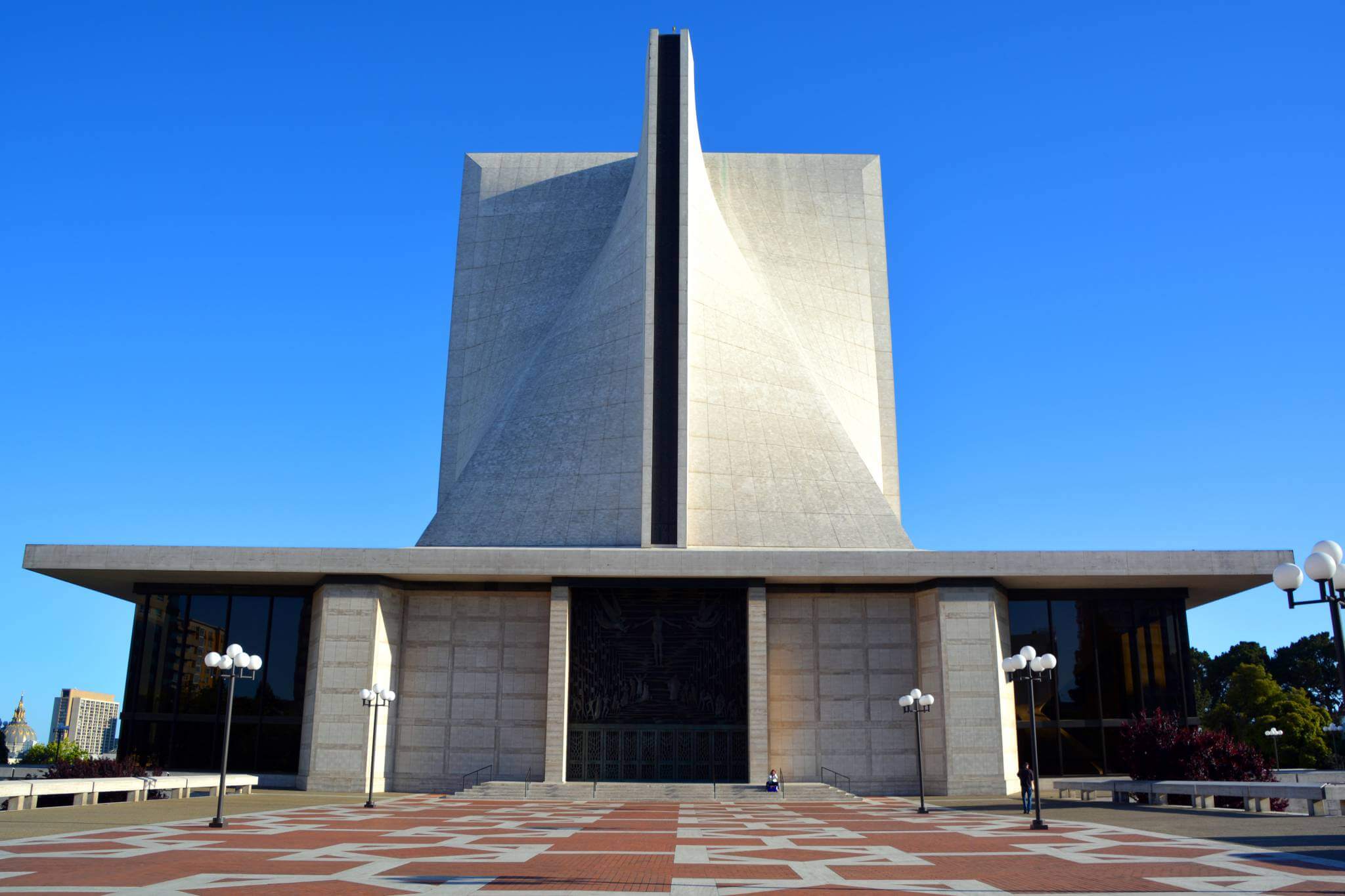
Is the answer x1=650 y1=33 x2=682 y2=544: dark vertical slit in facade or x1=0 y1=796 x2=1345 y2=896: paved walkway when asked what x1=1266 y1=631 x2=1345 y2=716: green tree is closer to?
x1=650 y1=33 x2=682 y2=544: dark vertical slit in facade

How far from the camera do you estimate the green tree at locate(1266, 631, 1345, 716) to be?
3123 inches

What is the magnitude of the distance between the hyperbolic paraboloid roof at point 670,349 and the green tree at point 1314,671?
2190 inches

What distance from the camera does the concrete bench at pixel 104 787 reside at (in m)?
22.6

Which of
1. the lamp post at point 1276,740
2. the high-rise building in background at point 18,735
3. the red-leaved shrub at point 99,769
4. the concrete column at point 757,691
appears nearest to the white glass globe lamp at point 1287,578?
the concrete column at point 757,691

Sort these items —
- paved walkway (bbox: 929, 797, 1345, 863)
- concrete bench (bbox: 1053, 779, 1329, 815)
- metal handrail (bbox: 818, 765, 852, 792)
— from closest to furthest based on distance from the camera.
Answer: paved walkway (bbox: 929, 797, 1345, 863)
concrete bench (bbox: 1053, 779, 1329, 815)
metal handrail (bbox: 818, 765, 852, 792)

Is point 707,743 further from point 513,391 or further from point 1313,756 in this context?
point 1313,756

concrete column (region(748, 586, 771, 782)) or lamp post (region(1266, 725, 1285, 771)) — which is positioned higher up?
concrete column (region(748, 586, 771, 782))

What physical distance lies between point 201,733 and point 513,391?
16.9m

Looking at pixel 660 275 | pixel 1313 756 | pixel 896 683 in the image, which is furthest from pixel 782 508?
pixel 1313 756

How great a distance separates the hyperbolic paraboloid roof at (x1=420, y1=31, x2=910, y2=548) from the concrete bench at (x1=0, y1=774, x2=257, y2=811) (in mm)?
10605

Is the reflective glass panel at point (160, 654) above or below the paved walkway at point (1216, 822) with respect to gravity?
above

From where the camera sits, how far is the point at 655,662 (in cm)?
3195

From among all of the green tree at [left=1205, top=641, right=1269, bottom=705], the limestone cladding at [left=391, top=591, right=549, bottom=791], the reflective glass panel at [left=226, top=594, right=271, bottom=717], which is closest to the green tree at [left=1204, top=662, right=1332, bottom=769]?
the green tree at [left=1205, top=641, right=1269, bottom=705]

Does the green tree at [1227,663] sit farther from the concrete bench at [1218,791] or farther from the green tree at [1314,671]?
the concrete bench at [1218,791]
